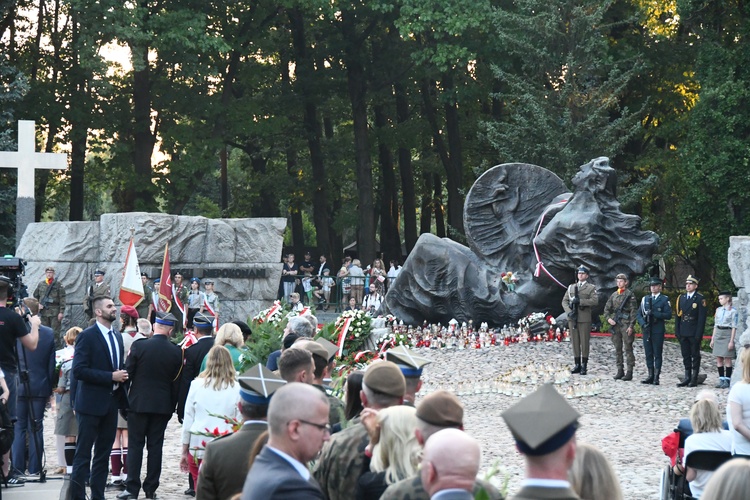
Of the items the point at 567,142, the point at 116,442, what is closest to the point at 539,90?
the point at 567,142

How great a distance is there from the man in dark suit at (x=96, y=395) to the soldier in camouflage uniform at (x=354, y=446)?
441 cm

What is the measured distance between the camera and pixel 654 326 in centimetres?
1872

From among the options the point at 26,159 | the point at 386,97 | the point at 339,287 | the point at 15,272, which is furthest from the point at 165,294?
the point at 386,97

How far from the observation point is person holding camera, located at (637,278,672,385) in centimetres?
1872

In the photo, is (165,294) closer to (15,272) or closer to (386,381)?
(15,272)

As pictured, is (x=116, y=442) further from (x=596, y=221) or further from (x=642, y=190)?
(x=642, y=190)

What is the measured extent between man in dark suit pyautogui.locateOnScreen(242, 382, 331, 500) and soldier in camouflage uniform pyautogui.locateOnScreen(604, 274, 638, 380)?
15229 mm

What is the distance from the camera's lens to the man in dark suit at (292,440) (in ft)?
13.6

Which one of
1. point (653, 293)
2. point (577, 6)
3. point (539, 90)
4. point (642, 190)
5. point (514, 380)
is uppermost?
point (577, 6)

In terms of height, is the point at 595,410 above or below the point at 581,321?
below

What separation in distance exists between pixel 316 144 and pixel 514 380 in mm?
24822

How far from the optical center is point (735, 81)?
30141mm

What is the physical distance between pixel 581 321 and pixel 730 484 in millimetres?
15977

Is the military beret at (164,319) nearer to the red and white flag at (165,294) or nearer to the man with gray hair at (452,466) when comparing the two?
the man with gray hair at (452,466)
